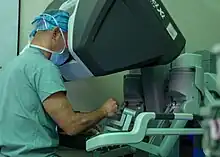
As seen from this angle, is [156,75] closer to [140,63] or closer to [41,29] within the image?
[140,63]

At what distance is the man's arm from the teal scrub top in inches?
1.5

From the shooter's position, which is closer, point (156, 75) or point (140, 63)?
point (140, 63)

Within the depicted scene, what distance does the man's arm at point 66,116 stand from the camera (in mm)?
1682

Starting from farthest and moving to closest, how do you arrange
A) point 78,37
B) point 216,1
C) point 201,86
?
point 216,1
point 201,86
point 78,37

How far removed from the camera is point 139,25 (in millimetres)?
1685

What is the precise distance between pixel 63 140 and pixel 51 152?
341 millimetres

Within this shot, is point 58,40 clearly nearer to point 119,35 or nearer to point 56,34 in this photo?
point 56,34

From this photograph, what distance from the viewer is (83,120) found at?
1752 mm

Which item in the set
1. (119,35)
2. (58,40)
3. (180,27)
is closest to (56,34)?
(58,40)

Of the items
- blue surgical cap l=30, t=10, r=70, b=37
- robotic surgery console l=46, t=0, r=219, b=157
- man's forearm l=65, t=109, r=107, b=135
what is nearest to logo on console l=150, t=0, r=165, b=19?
robotic surgery console l=46, t=0, r=219, b=157

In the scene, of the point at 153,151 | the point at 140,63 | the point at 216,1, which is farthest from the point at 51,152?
the point at 216,1

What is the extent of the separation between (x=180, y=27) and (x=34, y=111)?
158 cm

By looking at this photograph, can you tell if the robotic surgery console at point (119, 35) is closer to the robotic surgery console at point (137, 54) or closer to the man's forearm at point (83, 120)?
the robotic surgery console at point (137, 54)

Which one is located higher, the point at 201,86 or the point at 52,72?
the point at 52,72
